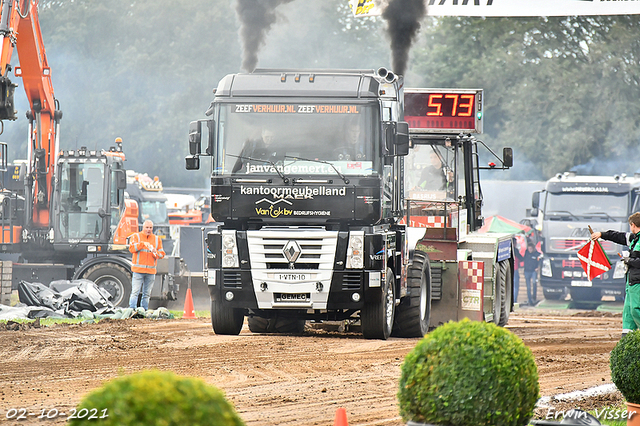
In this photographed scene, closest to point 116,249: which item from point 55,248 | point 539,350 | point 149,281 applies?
point 55,248

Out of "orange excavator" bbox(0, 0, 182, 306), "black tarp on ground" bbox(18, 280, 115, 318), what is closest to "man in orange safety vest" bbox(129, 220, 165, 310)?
"black tarp on ground" bbox(18, 280, 115, 318)

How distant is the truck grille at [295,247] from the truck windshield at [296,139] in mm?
776

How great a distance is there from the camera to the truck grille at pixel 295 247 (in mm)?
11719

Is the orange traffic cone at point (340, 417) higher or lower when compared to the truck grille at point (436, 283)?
lower

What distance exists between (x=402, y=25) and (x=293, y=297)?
759 cm

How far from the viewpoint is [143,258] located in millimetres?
17250

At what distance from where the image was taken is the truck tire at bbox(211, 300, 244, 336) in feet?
41.3

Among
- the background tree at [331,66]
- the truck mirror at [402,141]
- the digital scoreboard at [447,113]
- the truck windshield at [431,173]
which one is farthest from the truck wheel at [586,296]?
the truck mirror at [402,141]

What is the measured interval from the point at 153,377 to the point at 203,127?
9076 millimetres

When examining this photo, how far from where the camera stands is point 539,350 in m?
12.3

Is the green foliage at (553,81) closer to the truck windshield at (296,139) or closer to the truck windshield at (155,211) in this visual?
the truck windshield at (155,211)

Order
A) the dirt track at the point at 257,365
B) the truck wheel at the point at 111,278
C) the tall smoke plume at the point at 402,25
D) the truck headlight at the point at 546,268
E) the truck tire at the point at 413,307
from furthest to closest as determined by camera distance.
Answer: the truck headlight at the point at 546,268, the truck wheel at the point at 111,278, the tall smoke plume at the point at 402,25, the truck tire at the point at 413,307, the dirt track at the point at 257,365

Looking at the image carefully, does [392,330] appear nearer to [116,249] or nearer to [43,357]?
[43,357]

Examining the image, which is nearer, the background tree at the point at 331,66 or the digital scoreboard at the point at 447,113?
the digital scoreboard at the point at 447,113
